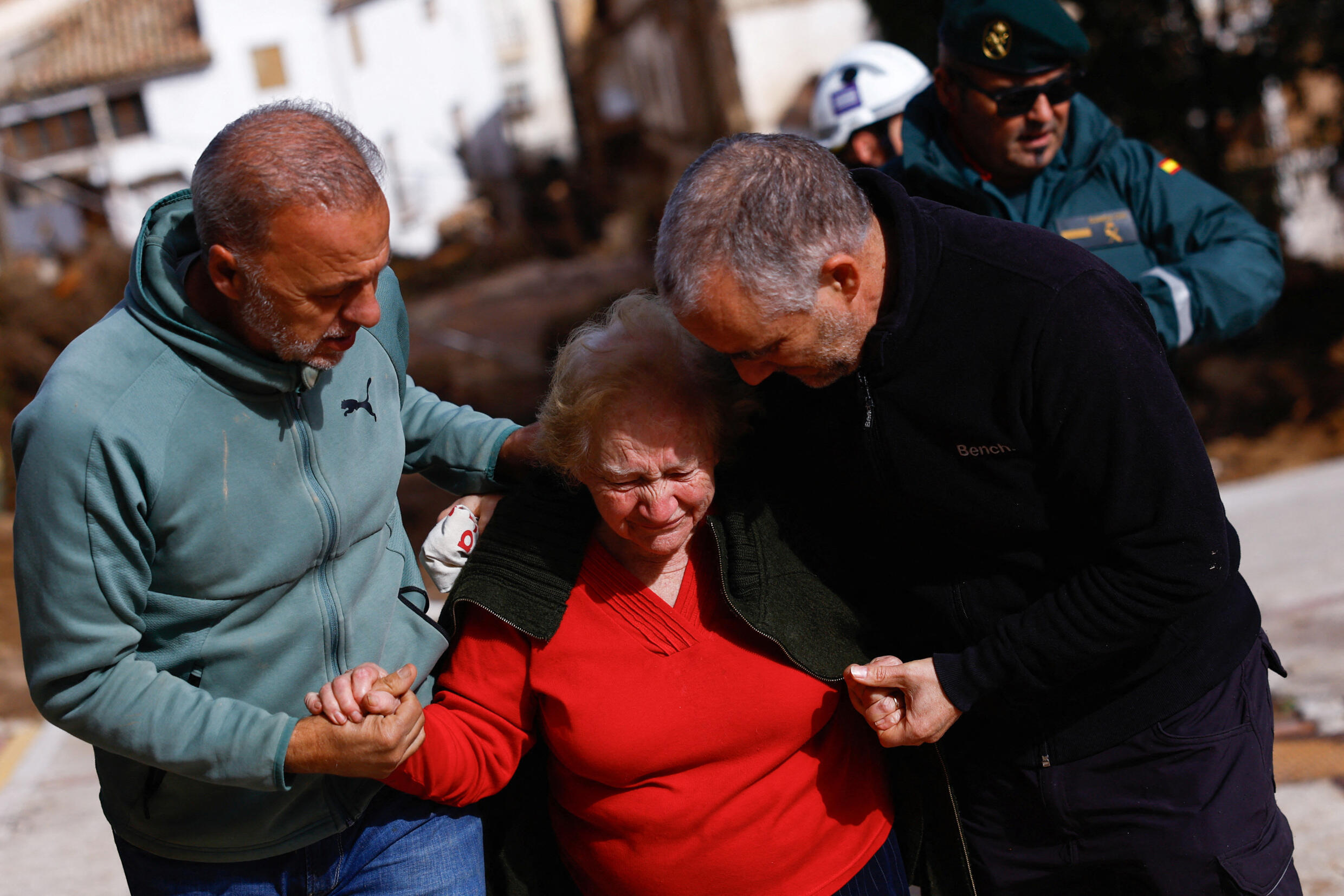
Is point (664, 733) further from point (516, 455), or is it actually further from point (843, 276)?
point (843, 276)

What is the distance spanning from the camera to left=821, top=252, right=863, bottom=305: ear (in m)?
1.78

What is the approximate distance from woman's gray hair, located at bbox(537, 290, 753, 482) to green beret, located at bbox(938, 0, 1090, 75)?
1262mm

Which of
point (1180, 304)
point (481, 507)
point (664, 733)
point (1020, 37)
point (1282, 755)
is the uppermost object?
point (1020, 37)

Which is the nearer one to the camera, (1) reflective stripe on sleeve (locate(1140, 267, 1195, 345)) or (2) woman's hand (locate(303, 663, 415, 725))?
(2) woman's hand (locate(303, 663, 415, 725))

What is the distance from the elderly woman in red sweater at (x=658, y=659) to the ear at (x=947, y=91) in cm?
124

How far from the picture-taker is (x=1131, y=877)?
217 cm

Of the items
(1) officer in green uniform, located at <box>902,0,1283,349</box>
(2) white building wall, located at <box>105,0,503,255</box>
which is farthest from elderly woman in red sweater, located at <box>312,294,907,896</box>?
(2) white building wall, located at <box>105,0,503,255</box>

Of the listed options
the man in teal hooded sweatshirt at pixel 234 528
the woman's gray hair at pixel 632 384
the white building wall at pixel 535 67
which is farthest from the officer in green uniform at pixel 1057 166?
the white building wall at pixel 535 67

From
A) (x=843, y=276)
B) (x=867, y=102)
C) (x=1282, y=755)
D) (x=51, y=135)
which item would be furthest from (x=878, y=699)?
(x=51, y=135)

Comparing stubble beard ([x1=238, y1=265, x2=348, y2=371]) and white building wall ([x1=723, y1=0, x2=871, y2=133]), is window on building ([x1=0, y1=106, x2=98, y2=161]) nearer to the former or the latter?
white building wall ([x1=723, y1=0, x2=871, y2=133])

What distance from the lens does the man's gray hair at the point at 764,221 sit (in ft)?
5.66

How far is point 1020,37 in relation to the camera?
2836mm

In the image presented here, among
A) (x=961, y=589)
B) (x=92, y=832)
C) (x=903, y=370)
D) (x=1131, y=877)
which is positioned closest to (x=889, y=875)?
(x=1131, y=877)

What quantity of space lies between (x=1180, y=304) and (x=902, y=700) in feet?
3.95
